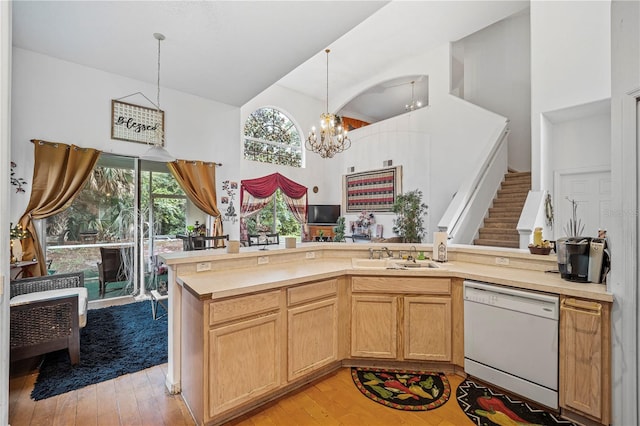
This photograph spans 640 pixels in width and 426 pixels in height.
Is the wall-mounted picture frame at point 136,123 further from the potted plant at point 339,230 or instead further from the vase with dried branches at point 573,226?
the vase with dried branches at point 573,226

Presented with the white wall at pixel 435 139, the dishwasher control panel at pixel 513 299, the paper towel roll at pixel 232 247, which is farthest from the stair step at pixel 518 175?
the paper towel roll at pixel 232 247

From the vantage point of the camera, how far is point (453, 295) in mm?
2365

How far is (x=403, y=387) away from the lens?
2.23 meters

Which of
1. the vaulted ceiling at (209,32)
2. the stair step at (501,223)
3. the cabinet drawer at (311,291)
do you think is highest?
the vaulted ceiling at (209,32)

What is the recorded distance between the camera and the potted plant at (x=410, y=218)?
6113mm

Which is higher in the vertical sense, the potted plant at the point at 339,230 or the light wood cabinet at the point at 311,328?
the potted plant at the point at 339,230

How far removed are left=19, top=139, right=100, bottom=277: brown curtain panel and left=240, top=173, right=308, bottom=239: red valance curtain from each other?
3.27 metres

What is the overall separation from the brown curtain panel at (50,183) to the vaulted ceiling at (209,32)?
4.26 ft

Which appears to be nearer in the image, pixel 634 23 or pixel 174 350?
pixel 634 23

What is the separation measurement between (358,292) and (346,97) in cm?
745

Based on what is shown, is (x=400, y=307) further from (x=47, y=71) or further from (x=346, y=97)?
(x=346, y=97)

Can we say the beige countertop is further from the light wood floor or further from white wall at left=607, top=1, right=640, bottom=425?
the light wood floor

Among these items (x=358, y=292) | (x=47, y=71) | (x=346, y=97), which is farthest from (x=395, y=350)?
(x=346, y=97)

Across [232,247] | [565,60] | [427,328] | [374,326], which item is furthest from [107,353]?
[565,60]
